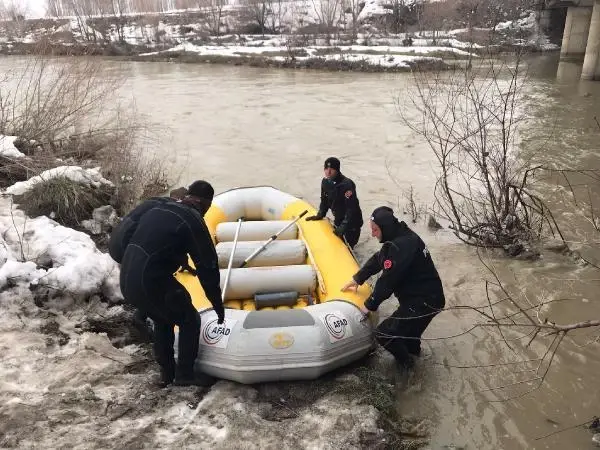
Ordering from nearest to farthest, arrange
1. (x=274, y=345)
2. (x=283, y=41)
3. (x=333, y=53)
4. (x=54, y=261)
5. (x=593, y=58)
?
(x=274, y=345), (x=54, y=261), (x=593, y=58), (x=333, y=53), (x=283, y=41)

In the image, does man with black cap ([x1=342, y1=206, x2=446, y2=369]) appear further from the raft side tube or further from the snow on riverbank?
the snow on riverbank

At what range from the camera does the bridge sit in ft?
63.5

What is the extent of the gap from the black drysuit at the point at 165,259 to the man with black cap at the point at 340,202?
227 cm

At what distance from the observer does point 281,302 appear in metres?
4.26

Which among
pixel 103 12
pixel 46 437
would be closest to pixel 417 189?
pixel 46 437

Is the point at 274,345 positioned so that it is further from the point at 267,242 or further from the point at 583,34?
the point at 583,34


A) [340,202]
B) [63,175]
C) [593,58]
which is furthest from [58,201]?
[593,58]

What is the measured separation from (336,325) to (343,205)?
6.64 ft

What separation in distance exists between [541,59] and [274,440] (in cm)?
2771

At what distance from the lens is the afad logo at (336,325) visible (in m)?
3.65

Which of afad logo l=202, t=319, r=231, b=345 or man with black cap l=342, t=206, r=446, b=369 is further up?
man with black cap l=342, t=206, r=446, b=369

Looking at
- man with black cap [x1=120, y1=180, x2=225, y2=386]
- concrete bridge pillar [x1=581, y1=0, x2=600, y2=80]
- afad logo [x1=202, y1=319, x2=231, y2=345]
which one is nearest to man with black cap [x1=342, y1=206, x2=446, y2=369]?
afad logo [x1=202, y1=319, x2=231, y2=345]

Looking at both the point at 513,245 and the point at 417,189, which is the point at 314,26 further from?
the point at 513,245

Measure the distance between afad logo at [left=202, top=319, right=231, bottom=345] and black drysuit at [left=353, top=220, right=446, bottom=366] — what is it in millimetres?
1041
